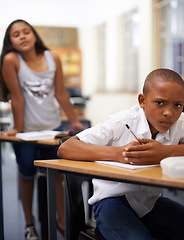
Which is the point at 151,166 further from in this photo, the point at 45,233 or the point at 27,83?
the point at 27,83

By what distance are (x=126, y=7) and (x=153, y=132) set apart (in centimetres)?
706

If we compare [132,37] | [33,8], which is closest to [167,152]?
[132,37]

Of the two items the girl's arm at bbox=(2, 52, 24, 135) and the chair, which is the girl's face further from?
the chair

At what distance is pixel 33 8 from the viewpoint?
10.1 meters

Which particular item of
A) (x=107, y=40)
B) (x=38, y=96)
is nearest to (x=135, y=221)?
(x=38, y=96)

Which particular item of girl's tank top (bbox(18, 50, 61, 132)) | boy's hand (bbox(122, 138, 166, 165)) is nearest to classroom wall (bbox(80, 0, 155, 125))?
girl's tank top (bbox(18, 50, 61, 132))

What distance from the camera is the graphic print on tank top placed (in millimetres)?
2559

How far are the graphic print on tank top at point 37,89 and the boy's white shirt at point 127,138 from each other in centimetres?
114

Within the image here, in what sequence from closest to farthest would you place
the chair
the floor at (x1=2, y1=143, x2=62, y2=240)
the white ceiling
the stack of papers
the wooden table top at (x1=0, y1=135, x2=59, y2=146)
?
1. the chair
2. the wooden table top at (x1=0, y1=135, x2=59, y2=146)
3. the stack of papers
4. the floor at (x1=2, y1=143, x2=62, y2=240)
5. the white ceiling

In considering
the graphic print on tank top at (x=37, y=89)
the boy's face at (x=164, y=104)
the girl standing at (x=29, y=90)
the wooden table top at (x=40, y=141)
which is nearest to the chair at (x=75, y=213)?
the boy's face at (x=164, y=104)

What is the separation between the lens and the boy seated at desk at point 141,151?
51.5 inches

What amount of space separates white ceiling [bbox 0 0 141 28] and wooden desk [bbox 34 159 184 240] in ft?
24.9

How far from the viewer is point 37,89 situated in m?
2.57

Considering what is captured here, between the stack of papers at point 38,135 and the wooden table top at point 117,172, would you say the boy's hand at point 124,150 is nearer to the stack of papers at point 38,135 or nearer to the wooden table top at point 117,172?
the wooden table top at point 117,172
